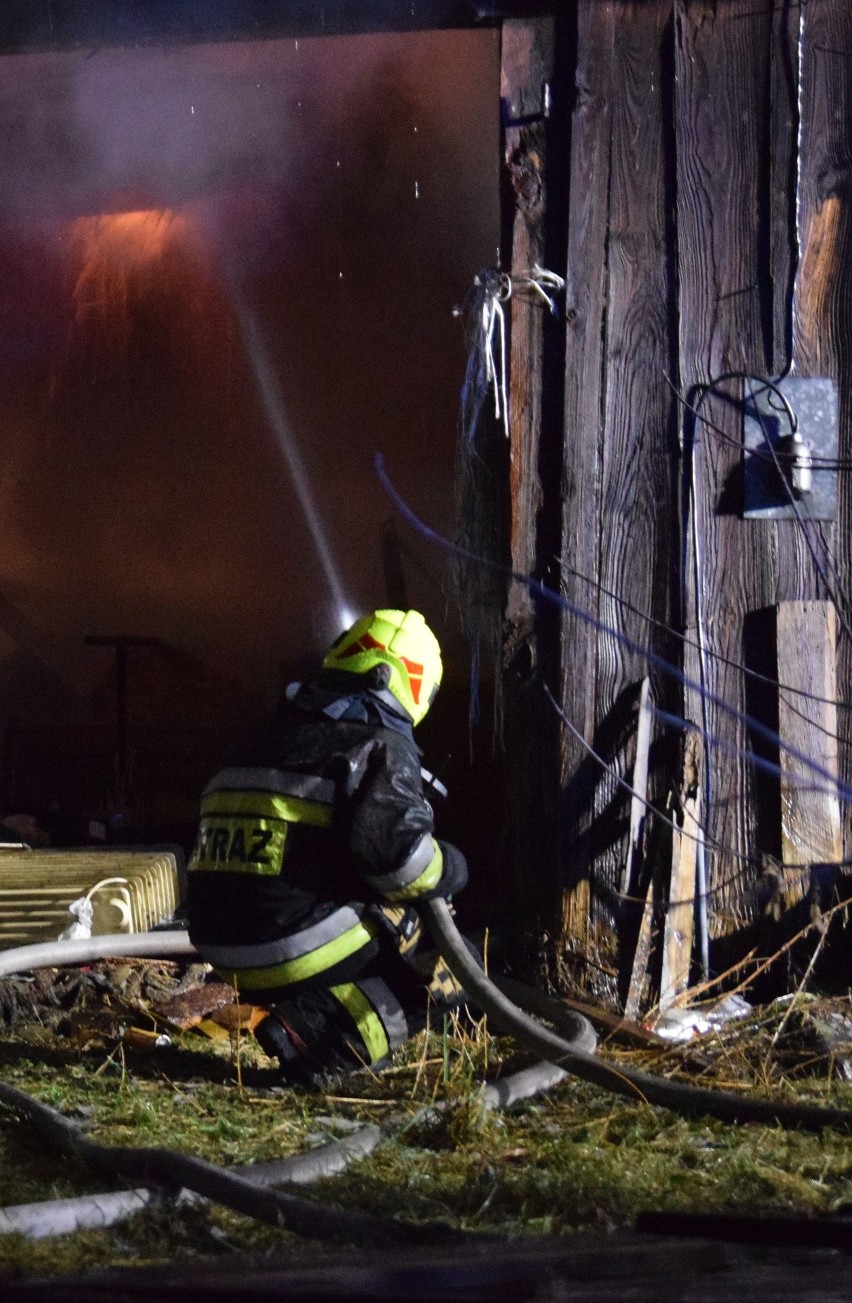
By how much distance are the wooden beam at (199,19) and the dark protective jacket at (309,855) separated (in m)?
3.01

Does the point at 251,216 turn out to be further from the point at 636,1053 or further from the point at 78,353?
the point at 636,1053

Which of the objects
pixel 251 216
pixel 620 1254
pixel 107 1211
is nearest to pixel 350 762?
pixel 107 1211

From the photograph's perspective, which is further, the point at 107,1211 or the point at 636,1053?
the point at 636,1053

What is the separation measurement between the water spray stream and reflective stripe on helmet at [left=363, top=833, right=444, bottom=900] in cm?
630

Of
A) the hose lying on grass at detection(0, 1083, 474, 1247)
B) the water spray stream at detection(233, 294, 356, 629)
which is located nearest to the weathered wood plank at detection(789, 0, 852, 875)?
the hose lying on grass at detection(0, 1083, 474, 1247)

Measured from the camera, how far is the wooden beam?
491 cm

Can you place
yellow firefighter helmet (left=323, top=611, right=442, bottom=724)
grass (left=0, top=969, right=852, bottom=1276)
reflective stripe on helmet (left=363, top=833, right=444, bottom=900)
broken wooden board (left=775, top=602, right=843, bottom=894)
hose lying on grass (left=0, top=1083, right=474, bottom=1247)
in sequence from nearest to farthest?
A: hose lying on grass (left=0, top=1083, right=474, bottom=1247), grass (left=0, top=969, right=852, bottom=1276), reflective stripe on helmet (left=363, top=833, right=444, bottom=900), yellow firefighter helmet (left=323, top=611, right=442, bottom=724), broken wooden board (left=775, top=602, right=843, bottom=894)

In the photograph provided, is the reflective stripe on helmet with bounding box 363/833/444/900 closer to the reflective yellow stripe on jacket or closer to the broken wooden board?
the reflective yellow stripe on jacket

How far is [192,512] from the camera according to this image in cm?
1041

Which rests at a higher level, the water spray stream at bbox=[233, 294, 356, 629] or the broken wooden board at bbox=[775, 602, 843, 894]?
the water spray stream at bbox=[233, 294, 356, 629]

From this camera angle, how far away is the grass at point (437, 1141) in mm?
2635

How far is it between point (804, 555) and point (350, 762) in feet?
6.59

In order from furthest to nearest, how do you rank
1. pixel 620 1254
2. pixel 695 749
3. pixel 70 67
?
pixel 70 67
pixel 695 749
pixel 620 1254

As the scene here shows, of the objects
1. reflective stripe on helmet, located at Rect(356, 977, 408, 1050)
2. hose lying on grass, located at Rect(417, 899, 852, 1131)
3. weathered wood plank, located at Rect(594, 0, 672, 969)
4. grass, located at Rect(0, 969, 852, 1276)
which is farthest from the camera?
weathered wood plank, located at Rect(594, 0, 672, 969)
